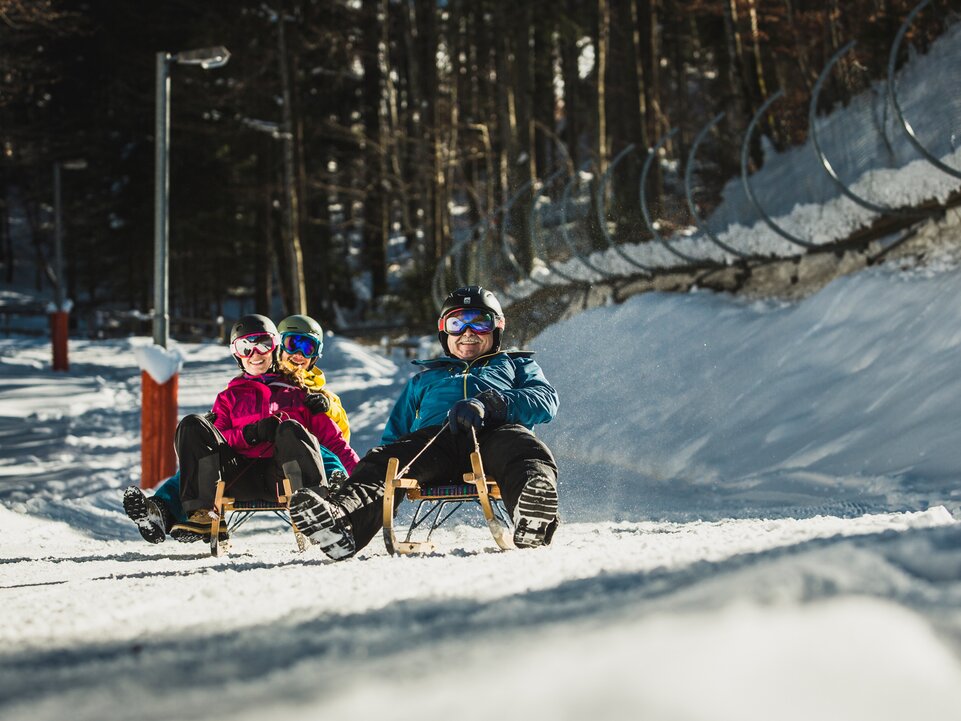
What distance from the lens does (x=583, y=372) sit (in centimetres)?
1159

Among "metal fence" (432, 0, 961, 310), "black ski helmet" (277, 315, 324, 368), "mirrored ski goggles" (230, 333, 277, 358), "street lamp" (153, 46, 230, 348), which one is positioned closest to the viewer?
"mirrored ski goggles" (230, 333, 277, 358)

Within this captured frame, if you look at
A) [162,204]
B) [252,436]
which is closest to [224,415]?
[252,436]

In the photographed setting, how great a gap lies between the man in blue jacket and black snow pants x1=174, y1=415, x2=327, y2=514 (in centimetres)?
44

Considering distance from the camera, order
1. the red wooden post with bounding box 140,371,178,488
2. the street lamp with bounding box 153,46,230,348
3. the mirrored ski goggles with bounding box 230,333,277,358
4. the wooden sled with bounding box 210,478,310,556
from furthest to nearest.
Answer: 1. the street lamp with bounding box 153,46,230,348
2. the red wooden post with bounding box 140,371,178,488
3. the mirrored ski goggles with bounding box 230,333,277,358
4. the wooden sled with bounding box 210,478,310,556

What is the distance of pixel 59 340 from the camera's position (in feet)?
68.3

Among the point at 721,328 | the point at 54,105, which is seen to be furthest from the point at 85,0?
the point at 721,328

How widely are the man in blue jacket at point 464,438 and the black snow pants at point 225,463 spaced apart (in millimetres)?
436

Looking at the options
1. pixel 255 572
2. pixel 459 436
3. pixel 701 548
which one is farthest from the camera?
pixel 459 436

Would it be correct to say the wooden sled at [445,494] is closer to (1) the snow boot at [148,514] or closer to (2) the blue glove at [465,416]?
(2) the blue glove at [465,416]

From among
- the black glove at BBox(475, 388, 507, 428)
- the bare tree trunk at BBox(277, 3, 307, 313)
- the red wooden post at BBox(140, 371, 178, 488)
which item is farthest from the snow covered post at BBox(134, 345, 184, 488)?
the bare tree trunk at BBox(277, 3, 307, 313)

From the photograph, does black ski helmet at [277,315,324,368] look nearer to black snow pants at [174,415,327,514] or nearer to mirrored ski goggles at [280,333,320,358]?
mirrored ski goggles at [280,333,320,358]

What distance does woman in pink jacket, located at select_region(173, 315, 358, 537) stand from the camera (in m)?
5.35

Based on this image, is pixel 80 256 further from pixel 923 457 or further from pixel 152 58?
pixel 923 457

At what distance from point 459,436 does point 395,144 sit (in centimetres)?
2126
